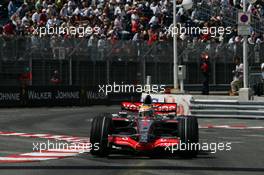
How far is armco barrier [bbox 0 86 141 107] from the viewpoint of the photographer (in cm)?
3120

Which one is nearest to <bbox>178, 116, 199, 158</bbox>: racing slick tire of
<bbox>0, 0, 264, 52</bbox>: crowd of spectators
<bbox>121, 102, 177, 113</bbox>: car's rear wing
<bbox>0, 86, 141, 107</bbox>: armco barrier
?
<bbox>121, 102, 177, 113</bbox>: car's rear wing

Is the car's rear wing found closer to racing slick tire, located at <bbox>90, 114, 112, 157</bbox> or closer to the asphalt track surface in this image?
the asphalt track surface

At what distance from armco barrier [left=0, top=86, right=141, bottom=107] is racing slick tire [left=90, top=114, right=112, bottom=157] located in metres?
18.4

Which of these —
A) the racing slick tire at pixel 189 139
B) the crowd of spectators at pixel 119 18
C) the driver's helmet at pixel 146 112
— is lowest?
the racing slick tire at pixel 189 139

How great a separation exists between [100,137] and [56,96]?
64.1 ft

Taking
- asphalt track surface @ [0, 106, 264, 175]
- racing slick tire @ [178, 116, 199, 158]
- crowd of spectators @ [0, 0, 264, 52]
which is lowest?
asphalt track surface @ [0, 106, 264, 175]

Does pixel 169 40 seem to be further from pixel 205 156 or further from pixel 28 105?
pixel 205 156

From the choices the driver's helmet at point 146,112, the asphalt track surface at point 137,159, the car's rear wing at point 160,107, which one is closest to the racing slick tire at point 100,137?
the asphalt track surface at point 137,159

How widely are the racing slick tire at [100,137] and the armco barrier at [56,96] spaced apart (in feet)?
60.2

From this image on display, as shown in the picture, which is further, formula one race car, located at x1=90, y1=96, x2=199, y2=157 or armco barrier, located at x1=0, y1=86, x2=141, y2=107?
armco barrier, located at x1=0, y1=86, x2=141, y2=107

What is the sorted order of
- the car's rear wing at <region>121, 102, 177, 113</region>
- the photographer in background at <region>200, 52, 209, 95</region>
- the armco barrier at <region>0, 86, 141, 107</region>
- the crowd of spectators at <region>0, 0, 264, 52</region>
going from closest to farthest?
the car's rear wing at <region>121, 102, 177, 113</region>
the armco barrier at <region>0, 86, 141, 107</region>
the photographer in background at <region>200, 52, 209, 95</region>
the crowd of spectators at <region>0, 0, 264, 52</region>

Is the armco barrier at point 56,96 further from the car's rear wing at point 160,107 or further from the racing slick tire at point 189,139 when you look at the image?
the racing slick tire at point 189,139

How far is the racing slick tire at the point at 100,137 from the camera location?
13070mm

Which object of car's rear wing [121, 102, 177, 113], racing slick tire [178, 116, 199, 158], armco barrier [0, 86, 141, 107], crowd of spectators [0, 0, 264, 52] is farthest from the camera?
crowd of spectators [0, 0, 264, 52]
